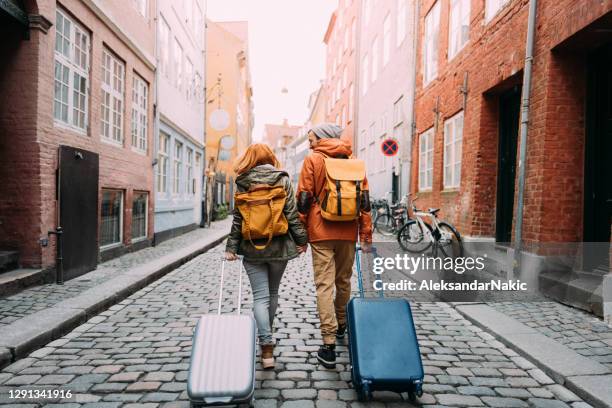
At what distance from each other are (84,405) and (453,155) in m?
8.97

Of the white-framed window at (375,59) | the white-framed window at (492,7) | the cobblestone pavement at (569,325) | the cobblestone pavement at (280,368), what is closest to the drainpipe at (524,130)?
the cobblestone pavement at (569,325)

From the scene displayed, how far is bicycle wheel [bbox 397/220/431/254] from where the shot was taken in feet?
32.3

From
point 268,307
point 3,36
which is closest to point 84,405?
point 268,307

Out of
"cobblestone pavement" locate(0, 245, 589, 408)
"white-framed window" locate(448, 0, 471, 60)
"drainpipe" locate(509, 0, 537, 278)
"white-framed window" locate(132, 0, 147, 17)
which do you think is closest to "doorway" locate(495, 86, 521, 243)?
"drainpipe" locate(509, 0, 537, 278)

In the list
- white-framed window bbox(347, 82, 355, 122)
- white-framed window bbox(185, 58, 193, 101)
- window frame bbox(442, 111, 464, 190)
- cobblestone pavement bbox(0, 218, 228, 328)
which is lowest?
cobblestone pavement bbox(0, 218, 228, 328)

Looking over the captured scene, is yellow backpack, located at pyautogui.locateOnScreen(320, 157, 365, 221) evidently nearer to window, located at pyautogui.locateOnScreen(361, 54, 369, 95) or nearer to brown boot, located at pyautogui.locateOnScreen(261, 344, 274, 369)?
brown boot, located at pyautogui.locateOnScreen(261, 344, 274, 369)

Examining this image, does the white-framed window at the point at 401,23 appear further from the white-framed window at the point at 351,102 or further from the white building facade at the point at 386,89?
the white-framed window at the point at 351,102

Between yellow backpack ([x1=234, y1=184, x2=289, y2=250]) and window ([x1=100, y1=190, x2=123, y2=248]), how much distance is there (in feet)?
20.3

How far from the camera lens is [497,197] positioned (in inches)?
349

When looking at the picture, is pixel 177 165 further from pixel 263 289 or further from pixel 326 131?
pixel 263 289

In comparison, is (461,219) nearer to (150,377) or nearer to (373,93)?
(150,377)

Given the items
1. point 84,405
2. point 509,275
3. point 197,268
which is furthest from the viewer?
point 197,268

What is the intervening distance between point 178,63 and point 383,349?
44.9 feet

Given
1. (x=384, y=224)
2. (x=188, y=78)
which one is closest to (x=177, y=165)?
(x=188, y=78)
